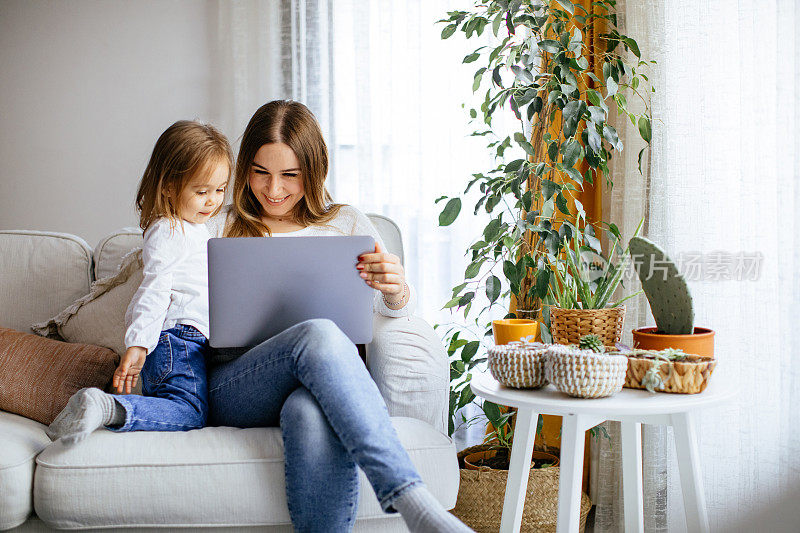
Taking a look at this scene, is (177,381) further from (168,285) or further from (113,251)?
(113,251)

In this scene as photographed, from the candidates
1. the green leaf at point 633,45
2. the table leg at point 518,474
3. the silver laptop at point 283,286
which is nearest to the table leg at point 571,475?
the table leg at point 518,474

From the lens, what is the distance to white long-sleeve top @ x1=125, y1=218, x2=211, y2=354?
143 cm

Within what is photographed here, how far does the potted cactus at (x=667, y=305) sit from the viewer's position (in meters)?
1.32

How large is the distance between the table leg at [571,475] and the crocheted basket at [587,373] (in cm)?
7

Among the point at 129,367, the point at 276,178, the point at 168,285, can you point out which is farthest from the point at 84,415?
the point at 276,178

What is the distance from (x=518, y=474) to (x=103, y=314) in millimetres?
1078

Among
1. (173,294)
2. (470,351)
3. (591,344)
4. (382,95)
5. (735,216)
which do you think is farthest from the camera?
(382,95)

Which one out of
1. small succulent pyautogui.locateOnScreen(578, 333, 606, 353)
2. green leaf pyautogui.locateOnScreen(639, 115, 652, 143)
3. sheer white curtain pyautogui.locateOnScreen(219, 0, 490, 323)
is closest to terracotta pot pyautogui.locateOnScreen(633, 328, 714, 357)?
small succulent pyautogui.locateOnScreen(578, 333, 606, 353)

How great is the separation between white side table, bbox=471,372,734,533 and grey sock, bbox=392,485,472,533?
210 mm

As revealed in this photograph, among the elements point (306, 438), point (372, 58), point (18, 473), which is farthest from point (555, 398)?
point (372, 58)

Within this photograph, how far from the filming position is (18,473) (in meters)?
1.28

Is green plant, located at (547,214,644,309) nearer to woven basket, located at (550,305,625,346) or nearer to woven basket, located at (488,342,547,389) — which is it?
woven basket, located at (550,305,625,346)

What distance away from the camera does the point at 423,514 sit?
42.3 inches

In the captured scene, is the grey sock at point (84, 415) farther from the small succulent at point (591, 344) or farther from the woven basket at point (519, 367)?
the small succulent at point (591, 344)
